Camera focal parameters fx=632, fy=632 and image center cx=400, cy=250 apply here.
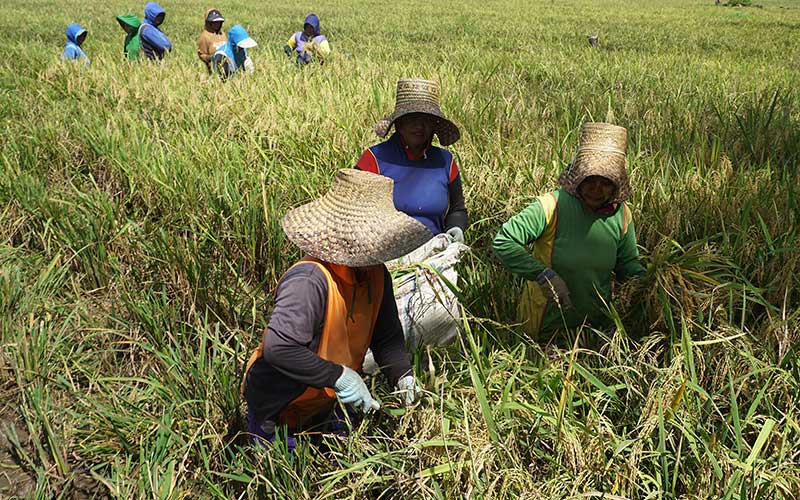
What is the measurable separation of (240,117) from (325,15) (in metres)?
18.9

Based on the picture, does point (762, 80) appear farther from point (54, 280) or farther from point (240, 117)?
point (54, 280)

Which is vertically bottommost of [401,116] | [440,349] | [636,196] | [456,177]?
[440,349]

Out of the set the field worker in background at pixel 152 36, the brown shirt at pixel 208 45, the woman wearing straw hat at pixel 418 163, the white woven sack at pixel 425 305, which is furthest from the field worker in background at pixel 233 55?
the white woven sack at pixel 425 305

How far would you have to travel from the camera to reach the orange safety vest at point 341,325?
5.80 ft

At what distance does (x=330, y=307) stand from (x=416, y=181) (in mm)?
1294

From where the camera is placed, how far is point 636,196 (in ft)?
10.2

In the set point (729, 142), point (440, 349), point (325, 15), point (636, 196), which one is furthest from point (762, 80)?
point (325, 15)

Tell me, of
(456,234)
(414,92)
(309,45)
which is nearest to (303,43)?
(309,45)

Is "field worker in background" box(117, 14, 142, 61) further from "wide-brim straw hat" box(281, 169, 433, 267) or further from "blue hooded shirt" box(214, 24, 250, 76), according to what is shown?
"wide-brim straw hat" box(281, 169, 433, 267)

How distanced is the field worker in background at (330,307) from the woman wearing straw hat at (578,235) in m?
0.64

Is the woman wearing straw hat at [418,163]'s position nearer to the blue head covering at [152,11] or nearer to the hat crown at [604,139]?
the hat crown at [604,139]

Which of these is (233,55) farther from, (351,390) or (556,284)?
(351,390)

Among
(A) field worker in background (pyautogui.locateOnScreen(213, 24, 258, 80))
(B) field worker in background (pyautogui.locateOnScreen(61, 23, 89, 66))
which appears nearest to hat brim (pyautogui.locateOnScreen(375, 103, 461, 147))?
(A) field worker in background (pyautogui.locateOnScreen(213, 24, 258, 80))

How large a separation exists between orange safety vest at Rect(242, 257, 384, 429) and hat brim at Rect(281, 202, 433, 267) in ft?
0.25
